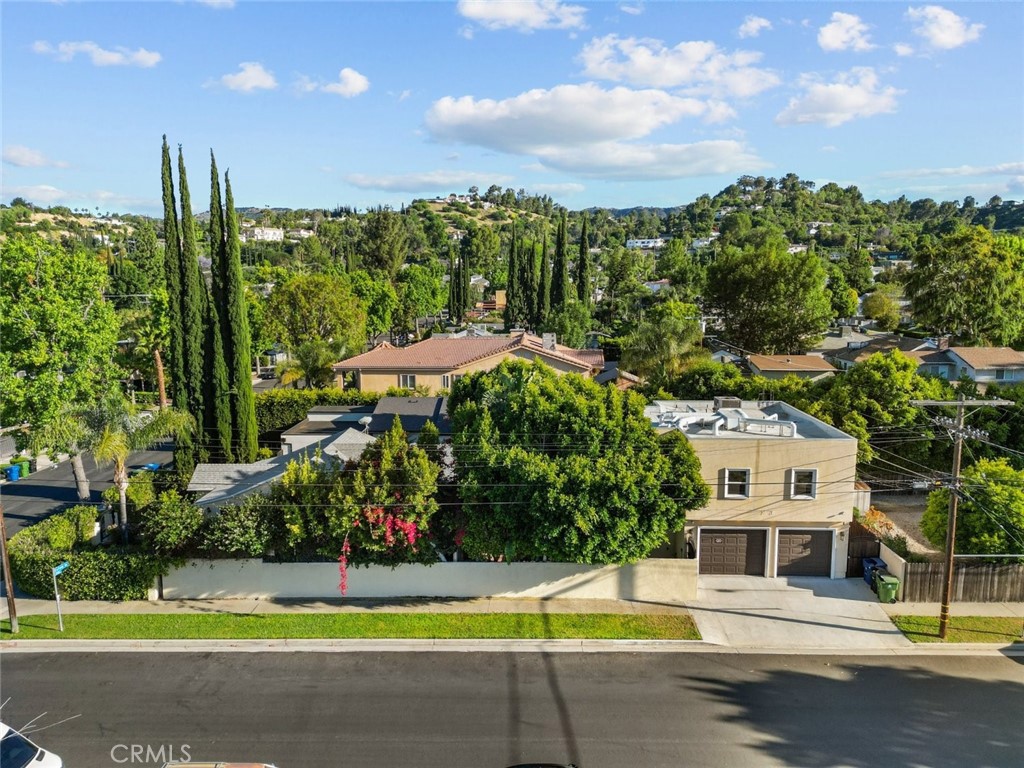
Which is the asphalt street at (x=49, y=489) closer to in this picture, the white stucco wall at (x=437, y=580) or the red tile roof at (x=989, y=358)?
the white stucco wall at (x=437, y=580)

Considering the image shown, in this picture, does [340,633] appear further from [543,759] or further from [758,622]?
[758,622]

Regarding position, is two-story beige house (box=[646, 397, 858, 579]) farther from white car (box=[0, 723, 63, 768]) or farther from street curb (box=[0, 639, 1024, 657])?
white car (box=[0, 723, 63, 768])

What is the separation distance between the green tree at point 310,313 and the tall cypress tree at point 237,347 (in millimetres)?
19573

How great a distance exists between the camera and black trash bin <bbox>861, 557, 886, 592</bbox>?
2384 centimetres

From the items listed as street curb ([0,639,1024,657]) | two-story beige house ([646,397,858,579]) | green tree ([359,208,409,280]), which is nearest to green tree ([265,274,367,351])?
street curb ([0,639,1024,657])

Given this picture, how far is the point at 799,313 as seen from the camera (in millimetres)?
62469

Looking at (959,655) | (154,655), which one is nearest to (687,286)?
(959,655)

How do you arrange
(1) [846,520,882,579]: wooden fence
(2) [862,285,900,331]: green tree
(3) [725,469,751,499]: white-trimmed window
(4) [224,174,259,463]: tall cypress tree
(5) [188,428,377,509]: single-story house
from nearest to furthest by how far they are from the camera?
1. (3) [725,469,751,499]: white-trimmed window
2. (1) [846,520,882,579]: wooden fence
3. (5) [188,428,377,509]: single-story house
4. (4) [224,174,259,463]: tall cypress tree
5. (2) [862,285,900,331]: green tree

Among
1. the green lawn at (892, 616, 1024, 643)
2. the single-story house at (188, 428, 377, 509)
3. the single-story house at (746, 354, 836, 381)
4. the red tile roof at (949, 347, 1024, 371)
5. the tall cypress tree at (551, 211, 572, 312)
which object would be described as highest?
the tall cypress tree at (551, 211, 572, 312)

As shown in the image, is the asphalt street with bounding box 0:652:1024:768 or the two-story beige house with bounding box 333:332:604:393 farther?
the two-story beige house with bounding box 333:332:604:393

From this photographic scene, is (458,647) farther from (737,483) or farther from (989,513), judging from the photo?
(989,513)

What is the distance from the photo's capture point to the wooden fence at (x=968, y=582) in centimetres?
2258

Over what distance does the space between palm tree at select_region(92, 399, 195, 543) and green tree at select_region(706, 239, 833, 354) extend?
51070 millimetres

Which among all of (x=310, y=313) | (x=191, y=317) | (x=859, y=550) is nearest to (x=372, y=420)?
(x=191, y=317)
